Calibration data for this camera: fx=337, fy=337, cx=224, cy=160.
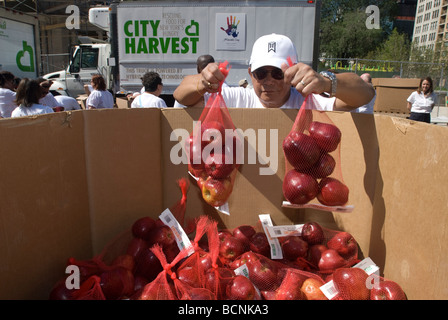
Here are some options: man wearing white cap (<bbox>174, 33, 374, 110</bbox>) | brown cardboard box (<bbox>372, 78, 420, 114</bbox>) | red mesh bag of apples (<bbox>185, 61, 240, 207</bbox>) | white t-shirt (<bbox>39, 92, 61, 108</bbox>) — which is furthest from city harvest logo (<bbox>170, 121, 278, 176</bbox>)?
brown cardboard box (<bbox>372, 78, 420, 114</bbox>)

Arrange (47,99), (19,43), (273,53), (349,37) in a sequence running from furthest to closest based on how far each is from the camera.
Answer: (349,37) → (19,43) → (47,99) → (273,53)

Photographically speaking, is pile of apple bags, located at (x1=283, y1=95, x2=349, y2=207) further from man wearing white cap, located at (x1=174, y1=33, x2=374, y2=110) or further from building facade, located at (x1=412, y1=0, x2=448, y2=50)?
building facade, located at (x1=412, y1=0, x2=448, y2=50)

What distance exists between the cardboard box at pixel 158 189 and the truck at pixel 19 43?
520 inches

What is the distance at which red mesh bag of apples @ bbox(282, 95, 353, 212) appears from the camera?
1.63 m

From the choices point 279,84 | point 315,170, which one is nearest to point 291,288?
point 315,170

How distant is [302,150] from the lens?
5.39ft

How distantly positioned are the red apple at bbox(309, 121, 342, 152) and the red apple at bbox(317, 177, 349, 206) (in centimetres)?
17

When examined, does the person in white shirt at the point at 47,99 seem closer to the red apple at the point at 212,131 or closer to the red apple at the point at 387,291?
the red apple at the point at 212,131

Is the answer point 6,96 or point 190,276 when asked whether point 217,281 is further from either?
point 6,96

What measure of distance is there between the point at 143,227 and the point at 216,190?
0.47 metres

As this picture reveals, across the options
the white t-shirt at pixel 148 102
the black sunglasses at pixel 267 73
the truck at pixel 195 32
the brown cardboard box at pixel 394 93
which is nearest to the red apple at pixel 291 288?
the black sunglasses at pixel 267 73

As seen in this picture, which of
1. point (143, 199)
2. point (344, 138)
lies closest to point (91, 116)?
point (143, 199)

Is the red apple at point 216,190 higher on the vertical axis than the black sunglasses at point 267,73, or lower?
lower

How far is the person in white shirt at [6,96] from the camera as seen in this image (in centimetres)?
531
